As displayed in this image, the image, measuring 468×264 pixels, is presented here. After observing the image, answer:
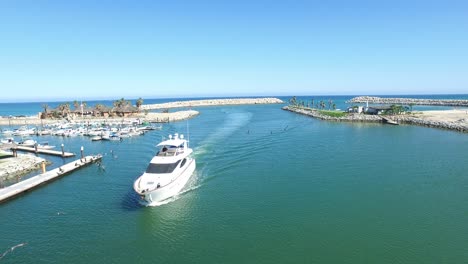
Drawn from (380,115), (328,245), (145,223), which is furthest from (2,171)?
(380,115)

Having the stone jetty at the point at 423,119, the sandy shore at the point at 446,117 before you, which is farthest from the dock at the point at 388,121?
the sandy shore at the point at 446,117

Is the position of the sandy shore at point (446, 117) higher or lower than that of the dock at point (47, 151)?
higher

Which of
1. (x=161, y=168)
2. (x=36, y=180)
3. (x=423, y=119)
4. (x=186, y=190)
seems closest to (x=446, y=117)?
(x=423, y=119)

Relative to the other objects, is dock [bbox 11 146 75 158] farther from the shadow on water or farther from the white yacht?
the shadow on water

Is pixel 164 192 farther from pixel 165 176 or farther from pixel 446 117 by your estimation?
pixel 446 117

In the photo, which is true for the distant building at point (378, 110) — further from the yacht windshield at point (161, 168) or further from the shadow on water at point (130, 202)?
the shadow on water at point (130, 202)

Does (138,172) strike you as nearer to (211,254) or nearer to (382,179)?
(211,254)
